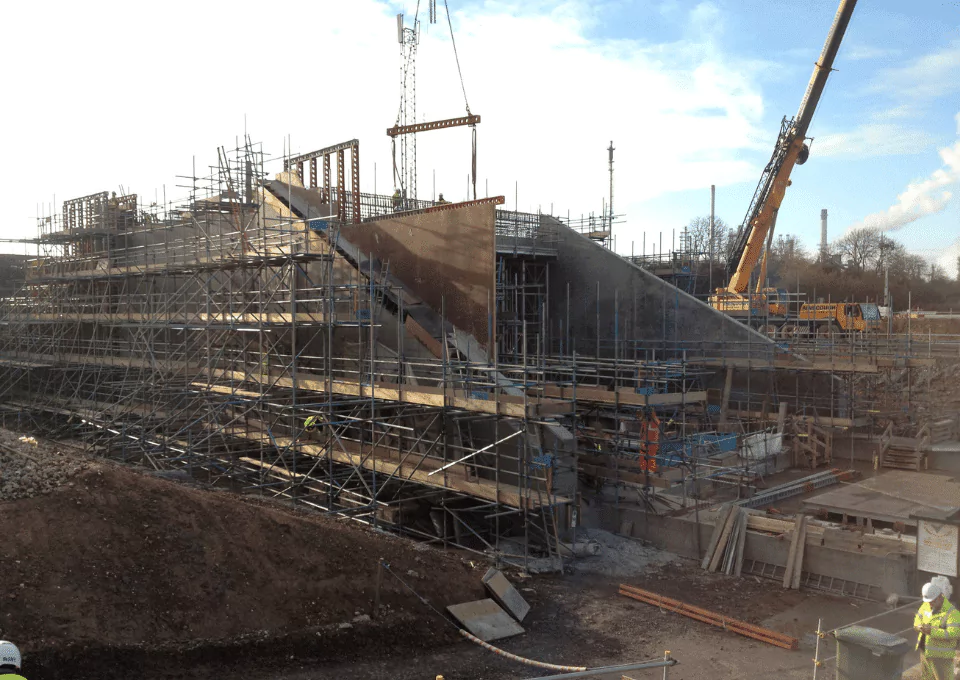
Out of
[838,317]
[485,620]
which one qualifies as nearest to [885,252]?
[838,317]

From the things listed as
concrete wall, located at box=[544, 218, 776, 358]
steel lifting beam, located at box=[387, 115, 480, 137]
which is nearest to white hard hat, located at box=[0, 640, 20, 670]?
concrete wall, located at box=[544, 218, 776, 358]

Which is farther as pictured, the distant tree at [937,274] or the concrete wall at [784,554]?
the distant tree at [937,274]

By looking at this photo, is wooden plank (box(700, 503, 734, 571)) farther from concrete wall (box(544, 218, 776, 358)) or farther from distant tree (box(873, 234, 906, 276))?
distant tree (box(873, 234, 906, 276))

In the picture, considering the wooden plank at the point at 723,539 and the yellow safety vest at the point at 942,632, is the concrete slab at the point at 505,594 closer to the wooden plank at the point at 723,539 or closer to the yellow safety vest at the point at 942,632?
the wooden plank at the point at 723,539

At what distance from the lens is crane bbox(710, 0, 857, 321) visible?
80.5 feet

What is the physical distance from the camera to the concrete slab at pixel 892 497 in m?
13.7

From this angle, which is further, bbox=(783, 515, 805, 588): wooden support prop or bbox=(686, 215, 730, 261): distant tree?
bbox=(686, 215, 730, 261): distant tree

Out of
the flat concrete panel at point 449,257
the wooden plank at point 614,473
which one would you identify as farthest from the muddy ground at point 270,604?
the flat concrete panel at point 449,257

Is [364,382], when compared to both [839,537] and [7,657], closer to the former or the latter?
[839,537]

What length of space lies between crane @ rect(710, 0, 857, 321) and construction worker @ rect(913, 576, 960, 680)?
1930 centimetres

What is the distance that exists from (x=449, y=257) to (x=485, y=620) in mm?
8955

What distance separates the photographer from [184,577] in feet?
28.8

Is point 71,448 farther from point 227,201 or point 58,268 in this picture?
point 58,268

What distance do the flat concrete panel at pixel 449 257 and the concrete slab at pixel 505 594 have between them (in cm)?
660
